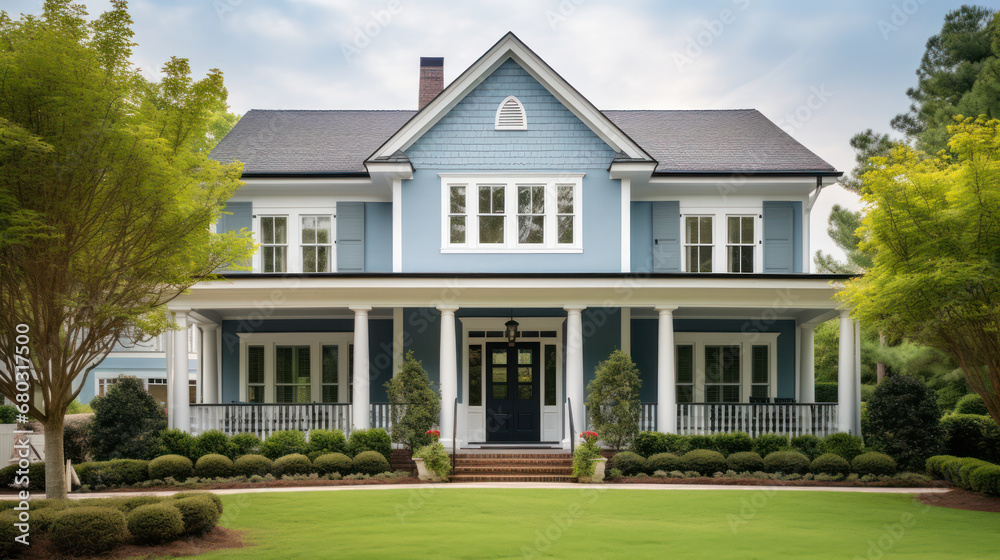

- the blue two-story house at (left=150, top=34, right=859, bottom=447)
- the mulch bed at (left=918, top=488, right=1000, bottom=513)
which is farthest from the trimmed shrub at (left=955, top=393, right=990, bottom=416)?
the mulch bed at (left=918, top=488, right=1000, bottom=513)

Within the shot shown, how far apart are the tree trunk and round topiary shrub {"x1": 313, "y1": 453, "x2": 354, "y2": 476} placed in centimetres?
622

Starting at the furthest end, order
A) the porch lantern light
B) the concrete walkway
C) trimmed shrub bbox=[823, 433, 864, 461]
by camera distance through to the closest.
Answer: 1. the porch lantern light
2. trimmed shrub bbox=[823, 433, 864, 461]
3. the concrete walkway

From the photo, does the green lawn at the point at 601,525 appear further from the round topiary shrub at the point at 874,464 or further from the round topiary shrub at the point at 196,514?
the round topiary shrub at the point at 874,464

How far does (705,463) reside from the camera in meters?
15.1

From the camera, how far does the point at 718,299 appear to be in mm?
16156

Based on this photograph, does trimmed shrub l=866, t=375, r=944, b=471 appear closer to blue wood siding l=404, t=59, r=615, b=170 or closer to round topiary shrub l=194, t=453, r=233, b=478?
blue wood siding l=404, t=59, r=615, b=170

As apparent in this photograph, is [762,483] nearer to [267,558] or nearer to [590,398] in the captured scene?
[590,398]

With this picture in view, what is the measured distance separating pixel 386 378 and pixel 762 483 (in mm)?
9032

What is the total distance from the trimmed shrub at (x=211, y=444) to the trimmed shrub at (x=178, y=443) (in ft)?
0.21

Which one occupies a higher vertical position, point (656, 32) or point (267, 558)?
point (656, 32)

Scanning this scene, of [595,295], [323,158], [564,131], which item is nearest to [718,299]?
[595,295]

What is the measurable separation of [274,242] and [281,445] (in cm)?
574

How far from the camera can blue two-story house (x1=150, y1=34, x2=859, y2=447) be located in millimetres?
16047

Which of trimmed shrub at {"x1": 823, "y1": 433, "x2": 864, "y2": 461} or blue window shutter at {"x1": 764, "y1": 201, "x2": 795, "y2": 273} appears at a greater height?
blue window shutter at {"x1": 764, "y1": 201, "x2": 795, "y2": 273}
